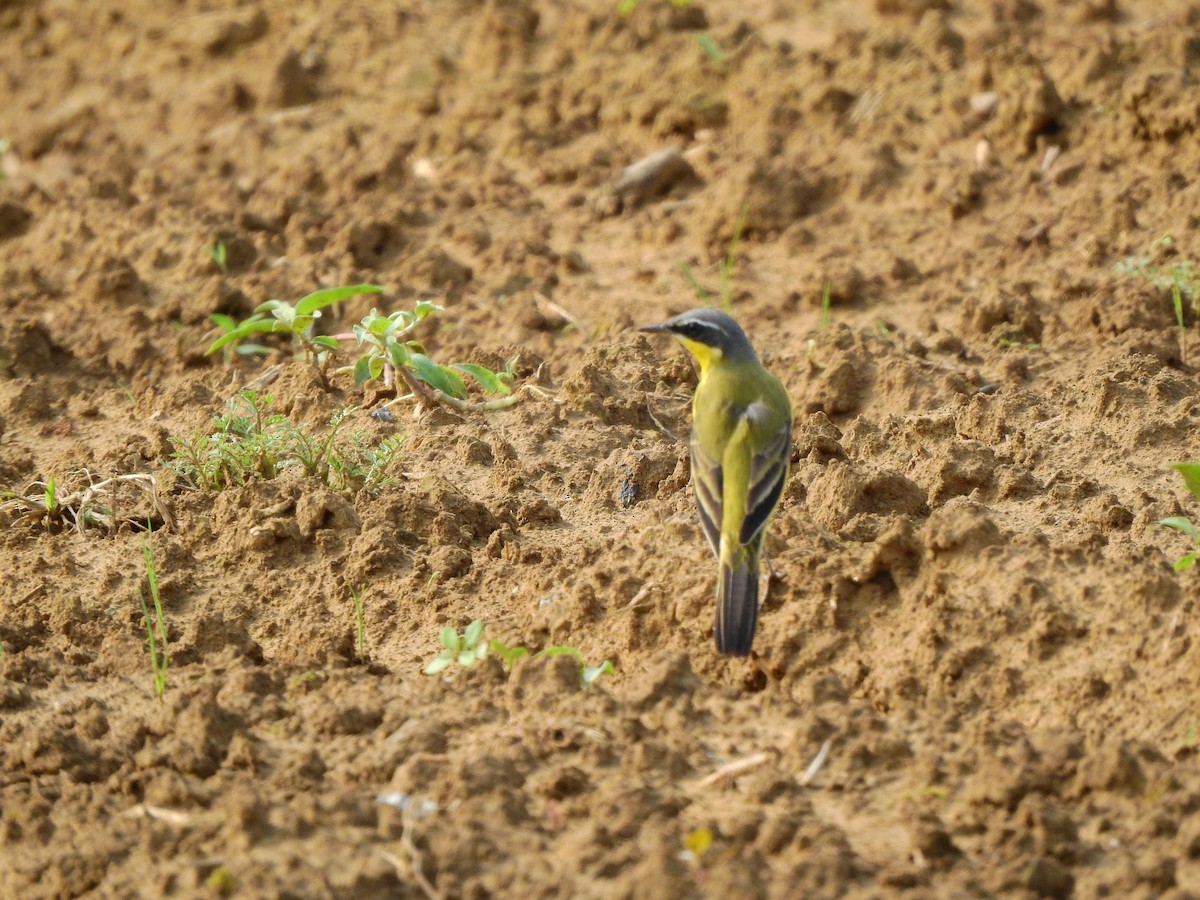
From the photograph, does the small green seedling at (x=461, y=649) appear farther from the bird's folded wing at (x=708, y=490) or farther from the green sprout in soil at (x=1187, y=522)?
the green sprout in soil at (x=1187, y=522)

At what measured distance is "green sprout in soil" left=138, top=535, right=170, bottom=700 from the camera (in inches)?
201

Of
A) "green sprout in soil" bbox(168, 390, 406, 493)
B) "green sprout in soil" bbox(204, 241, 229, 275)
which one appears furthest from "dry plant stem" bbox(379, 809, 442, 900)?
"green sprout in soil" bbox(204, 241, 229, 275)

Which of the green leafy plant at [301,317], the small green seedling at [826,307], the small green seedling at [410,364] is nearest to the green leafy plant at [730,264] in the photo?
the small green seedling at [826,307]

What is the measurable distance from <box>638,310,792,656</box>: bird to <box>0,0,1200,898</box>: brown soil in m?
0.23

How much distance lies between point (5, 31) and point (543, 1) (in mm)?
4944

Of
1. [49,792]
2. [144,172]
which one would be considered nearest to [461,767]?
[49,792]

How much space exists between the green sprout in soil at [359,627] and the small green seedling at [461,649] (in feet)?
1.44

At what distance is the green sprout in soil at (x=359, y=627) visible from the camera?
535 cm

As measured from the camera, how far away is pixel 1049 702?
470 centimetres

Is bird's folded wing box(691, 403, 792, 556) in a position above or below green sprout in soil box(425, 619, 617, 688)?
above

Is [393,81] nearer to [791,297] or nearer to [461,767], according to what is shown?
[791,297]

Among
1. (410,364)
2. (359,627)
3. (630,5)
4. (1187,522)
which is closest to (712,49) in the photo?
(630,5)

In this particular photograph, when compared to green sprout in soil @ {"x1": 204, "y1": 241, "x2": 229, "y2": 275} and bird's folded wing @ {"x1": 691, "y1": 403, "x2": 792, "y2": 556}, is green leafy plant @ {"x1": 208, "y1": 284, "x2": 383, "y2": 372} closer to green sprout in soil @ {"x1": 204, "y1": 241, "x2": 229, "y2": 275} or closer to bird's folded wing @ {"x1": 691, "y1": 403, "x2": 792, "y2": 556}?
green sprout in soil @ {"x1": 204, "y1": 241, "x2": 229, "y2": 275}

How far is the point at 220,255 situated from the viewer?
8.23 meters
